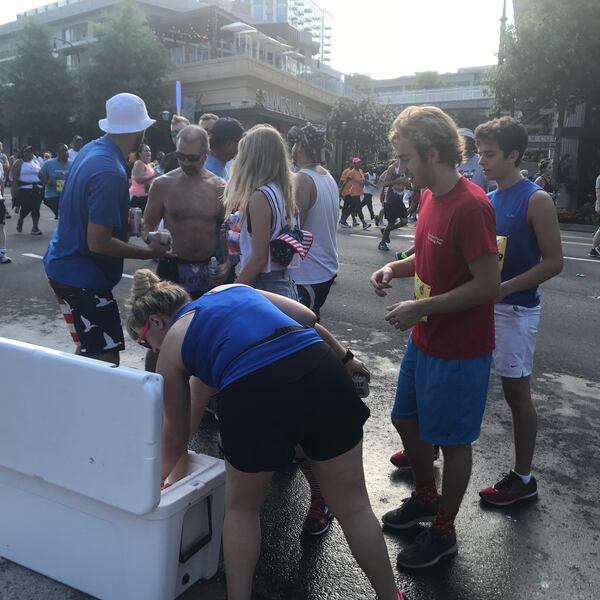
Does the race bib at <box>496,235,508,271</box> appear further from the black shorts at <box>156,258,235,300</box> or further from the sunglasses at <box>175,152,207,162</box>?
the sunglasses at <box>175,152,207,162</box>

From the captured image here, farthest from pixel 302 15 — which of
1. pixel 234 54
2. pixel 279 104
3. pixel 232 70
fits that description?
pixel 232 70

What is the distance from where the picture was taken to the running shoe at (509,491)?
3.05 metres

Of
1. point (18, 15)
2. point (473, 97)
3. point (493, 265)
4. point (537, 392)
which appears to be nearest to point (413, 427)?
point (493, 265)

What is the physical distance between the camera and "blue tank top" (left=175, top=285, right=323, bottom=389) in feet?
6.15

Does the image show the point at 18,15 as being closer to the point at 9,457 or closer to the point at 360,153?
the point at 360,153

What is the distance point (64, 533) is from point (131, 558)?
33 centimetres

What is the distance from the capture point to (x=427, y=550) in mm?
2570

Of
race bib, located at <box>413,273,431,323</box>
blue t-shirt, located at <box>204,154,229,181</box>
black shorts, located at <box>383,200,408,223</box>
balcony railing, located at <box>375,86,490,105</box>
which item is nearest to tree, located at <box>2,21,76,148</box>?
balcony railing, located at <box>375,86,490,105</box>

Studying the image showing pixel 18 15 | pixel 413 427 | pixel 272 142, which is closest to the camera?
pixel 413 427

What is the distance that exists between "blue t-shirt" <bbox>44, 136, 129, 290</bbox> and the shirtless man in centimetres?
56

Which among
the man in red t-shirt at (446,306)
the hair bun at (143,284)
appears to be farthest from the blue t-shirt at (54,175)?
the man in red t-shirt at (446,306)

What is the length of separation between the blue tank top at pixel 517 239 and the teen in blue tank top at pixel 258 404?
51.9 inches

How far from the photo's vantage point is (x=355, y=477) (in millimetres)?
2014

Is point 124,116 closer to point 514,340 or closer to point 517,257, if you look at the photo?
point 517,257
